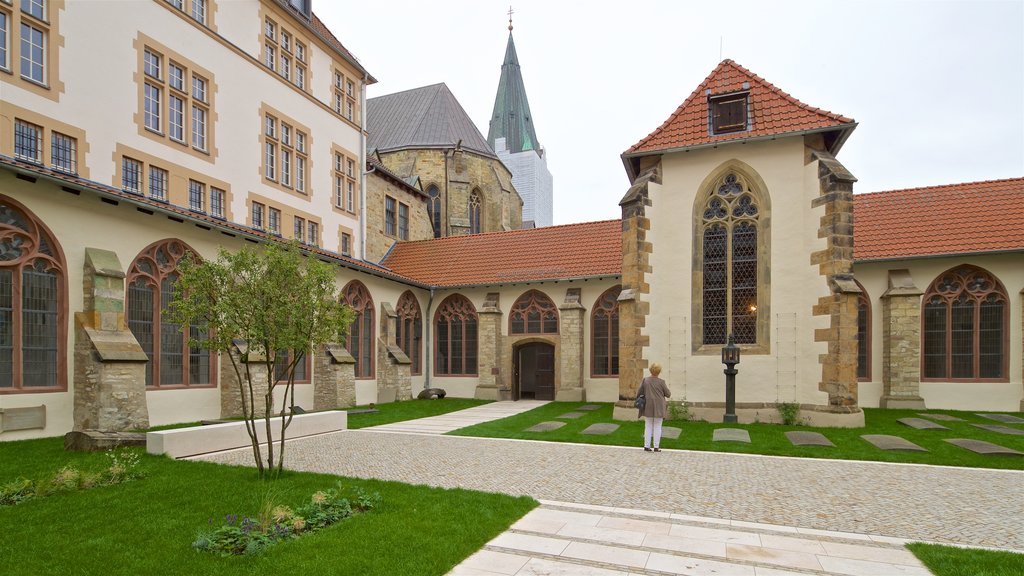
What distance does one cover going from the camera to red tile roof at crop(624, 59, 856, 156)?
1516 cm

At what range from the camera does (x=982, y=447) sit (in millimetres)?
11102

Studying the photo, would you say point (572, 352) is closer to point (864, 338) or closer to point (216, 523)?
point (864, 338)

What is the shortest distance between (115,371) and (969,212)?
948 inches

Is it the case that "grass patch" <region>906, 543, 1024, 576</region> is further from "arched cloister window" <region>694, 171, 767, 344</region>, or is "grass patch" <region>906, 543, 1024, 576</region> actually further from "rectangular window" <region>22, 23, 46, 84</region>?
"rectangular window" <region>22, 23, 46, 84</region>

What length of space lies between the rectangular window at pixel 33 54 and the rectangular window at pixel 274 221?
7.81 metres

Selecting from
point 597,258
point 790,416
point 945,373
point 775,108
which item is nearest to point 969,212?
point 945,373

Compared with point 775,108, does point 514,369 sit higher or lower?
lower

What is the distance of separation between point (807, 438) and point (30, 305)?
16.0 meters

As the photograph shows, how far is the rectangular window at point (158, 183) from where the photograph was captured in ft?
52.6

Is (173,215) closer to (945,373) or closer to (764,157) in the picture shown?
(764,157)

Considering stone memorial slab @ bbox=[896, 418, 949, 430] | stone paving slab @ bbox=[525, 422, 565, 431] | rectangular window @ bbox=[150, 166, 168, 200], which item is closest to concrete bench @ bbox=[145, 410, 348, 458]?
stone paving slab @ bbox=[525, 422, 565, 431]

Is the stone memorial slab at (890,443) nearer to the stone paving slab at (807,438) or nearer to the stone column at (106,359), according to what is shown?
the stone paving slab at (807,438)

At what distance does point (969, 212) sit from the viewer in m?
18.8

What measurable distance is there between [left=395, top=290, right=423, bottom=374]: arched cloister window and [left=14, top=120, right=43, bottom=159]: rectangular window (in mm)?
12269
